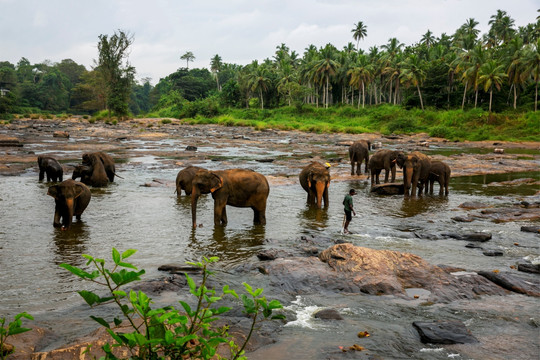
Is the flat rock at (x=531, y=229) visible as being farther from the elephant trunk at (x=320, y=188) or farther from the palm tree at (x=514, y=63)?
the palm tree at (x=514, y=63)

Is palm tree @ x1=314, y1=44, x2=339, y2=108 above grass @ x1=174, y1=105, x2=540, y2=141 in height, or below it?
above

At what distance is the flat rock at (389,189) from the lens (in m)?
19.0

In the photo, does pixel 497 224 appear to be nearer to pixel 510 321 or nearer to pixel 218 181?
pixel 510 321

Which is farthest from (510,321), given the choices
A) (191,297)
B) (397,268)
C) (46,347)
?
(46,347)

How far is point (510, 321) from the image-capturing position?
691 cm

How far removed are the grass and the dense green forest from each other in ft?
6.38

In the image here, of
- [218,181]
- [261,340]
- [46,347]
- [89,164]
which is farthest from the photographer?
[89,164]

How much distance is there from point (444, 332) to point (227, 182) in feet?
24.8

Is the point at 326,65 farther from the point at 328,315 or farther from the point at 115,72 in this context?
the point at 328,315

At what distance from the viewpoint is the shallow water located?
21.6 feet

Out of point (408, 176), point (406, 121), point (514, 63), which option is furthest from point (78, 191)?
point (514, 63)

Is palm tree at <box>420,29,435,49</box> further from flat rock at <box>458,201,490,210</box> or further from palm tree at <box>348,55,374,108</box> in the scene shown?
flat rock at <box>458,201,490,210</box>

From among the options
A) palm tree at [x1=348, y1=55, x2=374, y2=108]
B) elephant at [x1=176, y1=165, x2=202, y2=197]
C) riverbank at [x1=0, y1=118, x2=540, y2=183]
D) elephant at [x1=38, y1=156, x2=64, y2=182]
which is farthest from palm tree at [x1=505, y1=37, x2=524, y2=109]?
elephant at [x1=38, y1=156, x2=64, y2=182]

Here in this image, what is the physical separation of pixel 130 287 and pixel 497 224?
10.9 meters
